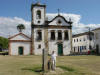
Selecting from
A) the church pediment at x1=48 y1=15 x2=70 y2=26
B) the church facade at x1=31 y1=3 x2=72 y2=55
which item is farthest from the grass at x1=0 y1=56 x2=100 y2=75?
the church pediment at x1=48 y1=15 x2=70 y2=26

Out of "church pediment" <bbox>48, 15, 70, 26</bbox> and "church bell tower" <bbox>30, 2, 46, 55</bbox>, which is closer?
"church bell tower" <bbox>30, 2, 46, 55</bbox>

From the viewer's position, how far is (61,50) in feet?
115

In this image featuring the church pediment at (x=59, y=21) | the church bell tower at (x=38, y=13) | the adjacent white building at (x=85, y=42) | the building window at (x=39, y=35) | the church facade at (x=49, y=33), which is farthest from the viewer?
→ the adjacent white building at (x=85, y=42)

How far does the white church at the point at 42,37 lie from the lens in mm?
33844

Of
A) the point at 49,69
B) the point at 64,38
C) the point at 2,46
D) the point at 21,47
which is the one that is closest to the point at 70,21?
the point at 64,38

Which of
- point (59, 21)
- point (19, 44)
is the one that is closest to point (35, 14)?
point (59, 21)

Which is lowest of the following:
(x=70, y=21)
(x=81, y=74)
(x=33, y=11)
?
(x=81, y=74)

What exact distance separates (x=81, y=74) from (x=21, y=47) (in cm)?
2490

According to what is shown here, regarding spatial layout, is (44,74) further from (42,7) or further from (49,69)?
(42,7)

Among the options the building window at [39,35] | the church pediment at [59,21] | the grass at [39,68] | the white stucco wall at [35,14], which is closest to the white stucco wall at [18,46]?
the building window at [39,35]

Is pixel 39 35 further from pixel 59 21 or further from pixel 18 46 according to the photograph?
pixel 59 21

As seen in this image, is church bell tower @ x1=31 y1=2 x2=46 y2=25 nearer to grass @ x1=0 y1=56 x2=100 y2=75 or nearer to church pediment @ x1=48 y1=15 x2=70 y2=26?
church pediment @ x1=48 y1=15 x2=70 y2=26

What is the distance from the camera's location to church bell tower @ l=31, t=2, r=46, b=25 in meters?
34.8

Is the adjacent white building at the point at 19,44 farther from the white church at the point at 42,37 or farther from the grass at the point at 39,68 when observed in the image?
the grass at the point at 39,68
